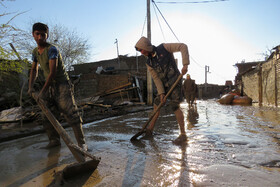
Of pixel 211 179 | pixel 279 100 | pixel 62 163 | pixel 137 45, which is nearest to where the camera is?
pixel 211 179

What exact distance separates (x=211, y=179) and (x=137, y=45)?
1944 mm

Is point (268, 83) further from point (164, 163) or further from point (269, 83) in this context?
point (164, 163)

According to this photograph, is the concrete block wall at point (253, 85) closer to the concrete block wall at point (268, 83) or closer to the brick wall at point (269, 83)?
the brick wall at point (269, 83)

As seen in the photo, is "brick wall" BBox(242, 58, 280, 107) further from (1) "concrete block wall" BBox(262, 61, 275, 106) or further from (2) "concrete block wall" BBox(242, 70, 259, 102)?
(2) "concrete block wall" BBox(242, 70, 259, 102)

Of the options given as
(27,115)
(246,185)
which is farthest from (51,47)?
(27,115)

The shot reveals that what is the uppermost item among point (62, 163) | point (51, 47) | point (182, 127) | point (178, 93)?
point (51, 47)

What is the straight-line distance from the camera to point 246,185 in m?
1.24

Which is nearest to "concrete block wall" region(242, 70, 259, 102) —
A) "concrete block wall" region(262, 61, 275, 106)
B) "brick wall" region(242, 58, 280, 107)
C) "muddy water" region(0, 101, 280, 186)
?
"brick wall" region(242, 58, 280, 107)

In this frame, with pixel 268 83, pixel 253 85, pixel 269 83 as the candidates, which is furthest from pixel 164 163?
pixel 253 85

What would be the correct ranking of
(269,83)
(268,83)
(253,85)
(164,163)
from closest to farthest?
(164,163)
(269,83)
(268,83)
(253,85)

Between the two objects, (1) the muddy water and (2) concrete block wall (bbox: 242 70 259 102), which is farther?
(2) concrete block wall (bbox: 242 70 259 102)

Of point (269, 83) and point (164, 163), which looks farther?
point (269, 83)

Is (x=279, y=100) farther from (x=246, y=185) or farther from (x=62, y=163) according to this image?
(x=62, y=163)

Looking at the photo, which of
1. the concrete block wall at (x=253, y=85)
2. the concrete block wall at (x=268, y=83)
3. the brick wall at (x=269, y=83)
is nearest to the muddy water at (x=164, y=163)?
the brick wall at (x=269, y=83)
